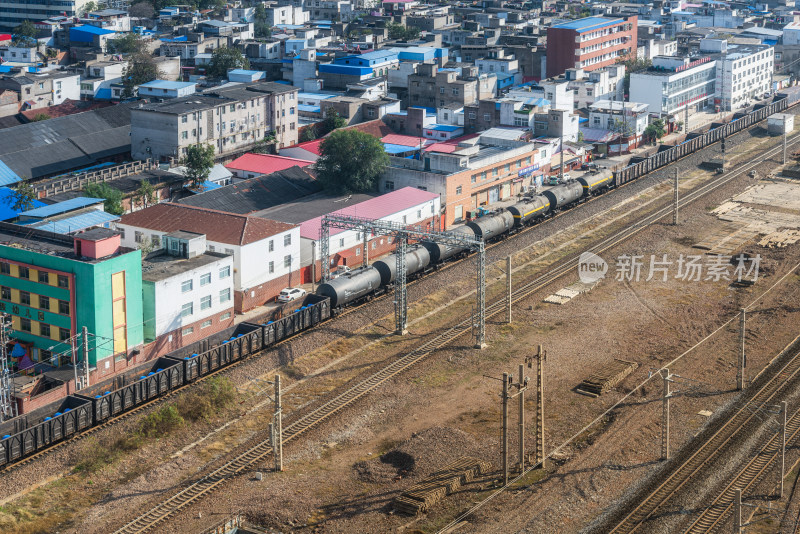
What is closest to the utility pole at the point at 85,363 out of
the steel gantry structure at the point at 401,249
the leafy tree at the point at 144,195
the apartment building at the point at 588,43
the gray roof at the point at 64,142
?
the steel gantry structure at the point at 401,249

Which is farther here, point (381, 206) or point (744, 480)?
point (381, 206)

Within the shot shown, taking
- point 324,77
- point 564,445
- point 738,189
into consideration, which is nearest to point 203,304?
point 564,445

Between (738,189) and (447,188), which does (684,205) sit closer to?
(738,189)

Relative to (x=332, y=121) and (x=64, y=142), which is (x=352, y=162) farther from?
(x=64, y=142)

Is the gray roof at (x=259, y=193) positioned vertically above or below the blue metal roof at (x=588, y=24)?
below

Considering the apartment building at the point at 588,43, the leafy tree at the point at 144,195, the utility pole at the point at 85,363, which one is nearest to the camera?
the utility pole at the point at 85,363

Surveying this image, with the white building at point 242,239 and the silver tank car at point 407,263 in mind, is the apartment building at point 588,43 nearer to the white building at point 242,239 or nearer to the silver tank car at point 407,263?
the silver tank car at point 407,263

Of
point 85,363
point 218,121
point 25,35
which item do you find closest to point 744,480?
point 85,363
